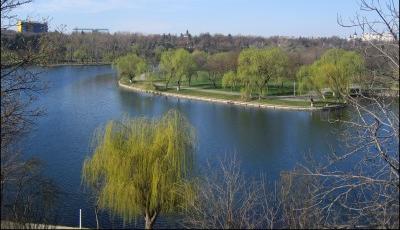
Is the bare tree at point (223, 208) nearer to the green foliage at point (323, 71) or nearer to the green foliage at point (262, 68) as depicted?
the green foliage at point (323, 71)

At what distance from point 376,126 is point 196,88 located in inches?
1245

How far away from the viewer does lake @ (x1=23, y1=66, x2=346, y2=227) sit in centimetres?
1249

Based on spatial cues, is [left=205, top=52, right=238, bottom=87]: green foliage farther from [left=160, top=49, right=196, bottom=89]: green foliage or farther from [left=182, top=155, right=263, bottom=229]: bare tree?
[left=182, top=155, right=263, bottom=229]: bare tree

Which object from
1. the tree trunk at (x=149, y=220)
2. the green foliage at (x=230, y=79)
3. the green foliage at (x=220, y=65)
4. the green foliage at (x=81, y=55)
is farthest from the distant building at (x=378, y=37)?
the green foliage at (x=81, y=55)

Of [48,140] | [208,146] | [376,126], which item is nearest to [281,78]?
[208,146]

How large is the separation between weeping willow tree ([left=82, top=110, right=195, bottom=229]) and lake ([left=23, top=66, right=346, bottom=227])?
1.18 m

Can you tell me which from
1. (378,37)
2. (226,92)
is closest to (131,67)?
(226,92)

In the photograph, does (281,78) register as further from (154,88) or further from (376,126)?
(376,126)

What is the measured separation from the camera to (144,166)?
8.56 m

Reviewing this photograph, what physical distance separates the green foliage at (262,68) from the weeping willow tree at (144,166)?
20930 millimetres

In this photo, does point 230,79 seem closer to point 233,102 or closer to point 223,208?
point 233,102

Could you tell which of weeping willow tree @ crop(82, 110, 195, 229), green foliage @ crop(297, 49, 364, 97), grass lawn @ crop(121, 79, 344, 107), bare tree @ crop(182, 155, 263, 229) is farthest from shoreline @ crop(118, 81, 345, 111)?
weeping willow tree @ crop(82, 110, 195, 229)

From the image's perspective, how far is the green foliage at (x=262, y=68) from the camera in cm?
2970

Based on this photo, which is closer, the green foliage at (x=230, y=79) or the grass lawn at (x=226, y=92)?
the grass lawn at (x=226, y=92)
